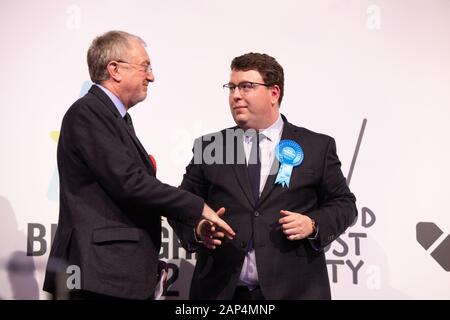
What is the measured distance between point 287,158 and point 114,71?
27.0 inches

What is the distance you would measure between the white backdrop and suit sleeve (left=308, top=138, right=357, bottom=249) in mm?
598

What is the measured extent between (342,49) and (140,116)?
40.8 inches

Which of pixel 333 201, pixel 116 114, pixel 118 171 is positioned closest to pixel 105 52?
pixel 116 114

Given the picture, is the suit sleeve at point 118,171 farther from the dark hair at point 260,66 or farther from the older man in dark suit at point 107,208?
the dark hair at point 260,66

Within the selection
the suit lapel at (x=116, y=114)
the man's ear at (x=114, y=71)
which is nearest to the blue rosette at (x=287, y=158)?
the suit lapel at (x=116, y=114)

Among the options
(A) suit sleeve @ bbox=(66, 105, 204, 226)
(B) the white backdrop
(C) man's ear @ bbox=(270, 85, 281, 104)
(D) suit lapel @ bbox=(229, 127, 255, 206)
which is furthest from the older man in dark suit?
(B) the white backdrop

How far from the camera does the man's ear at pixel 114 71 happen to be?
6.25 ft

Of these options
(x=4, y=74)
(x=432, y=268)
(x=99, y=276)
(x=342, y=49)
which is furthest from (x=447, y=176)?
(x=4, y=74)

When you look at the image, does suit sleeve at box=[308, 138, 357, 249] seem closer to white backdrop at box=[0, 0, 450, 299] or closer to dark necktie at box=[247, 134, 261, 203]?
dark necktie at box=[247, 134, 261, 203]

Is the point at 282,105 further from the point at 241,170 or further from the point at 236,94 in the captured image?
the point at 241,170

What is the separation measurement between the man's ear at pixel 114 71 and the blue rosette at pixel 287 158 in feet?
2.07

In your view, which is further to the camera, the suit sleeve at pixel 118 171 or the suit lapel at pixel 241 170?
the suit lapel at pixel 241 170

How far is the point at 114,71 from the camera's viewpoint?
191 cm
